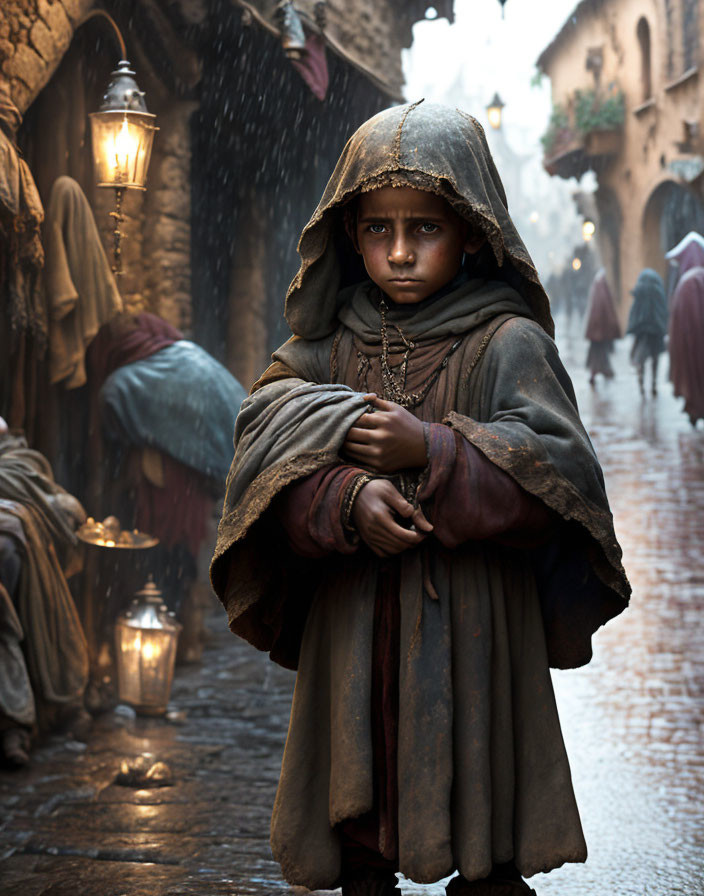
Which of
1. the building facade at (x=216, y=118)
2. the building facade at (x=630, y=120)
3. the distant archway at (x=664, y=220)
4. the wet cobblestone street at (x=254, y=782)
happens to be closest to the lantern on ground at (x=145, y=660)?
the wet cobblestone street at (x=254, y=782)

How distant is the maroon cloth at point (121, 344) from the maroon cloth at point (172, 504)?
22.3 inches

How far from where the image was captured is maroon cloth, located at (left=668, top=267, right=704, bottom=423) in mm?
15242

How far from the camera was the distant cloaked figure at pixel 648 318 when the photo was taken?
18.2 meters

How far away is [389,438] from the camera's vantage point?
2605 mm

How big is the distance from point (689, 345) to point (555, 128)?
16540 mm

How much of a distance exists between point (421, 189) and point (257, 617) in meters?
0.99

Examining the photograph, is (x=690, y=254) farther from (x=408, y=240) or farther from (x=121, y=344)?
(x=408, y=240)

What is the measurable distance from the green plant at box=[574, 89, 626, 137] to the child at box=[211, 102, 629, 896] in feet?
89.0

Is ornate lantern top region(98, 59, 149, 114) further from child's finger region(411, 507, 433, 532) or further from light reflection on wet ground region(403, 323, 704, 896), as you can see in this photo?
child's finger region(411, 507, 433, 532)

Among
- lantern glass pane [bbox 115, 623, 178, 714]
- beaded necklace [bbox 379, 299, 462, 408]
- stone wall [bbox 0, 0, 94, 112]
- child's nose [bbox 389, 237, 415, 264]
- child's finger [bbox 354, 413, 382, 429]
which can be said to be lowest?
lantern glass pane [bbox 115, 623, 178, 714]

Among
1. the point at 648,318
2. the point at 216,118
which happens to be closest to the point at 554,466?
the point at 216,118

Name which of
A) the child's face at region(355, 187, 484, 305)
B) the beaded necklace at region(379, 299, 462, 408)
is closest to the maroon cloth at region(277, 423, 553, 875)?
the beaded necklace at region(379, 299, 462, 408)

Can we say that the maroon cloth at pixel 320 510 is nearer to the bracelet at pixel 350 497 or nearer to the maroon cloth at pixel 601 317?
the bracelet at pixel 350 497

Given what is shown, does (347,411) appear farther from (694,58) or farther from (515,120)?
(515,120)
